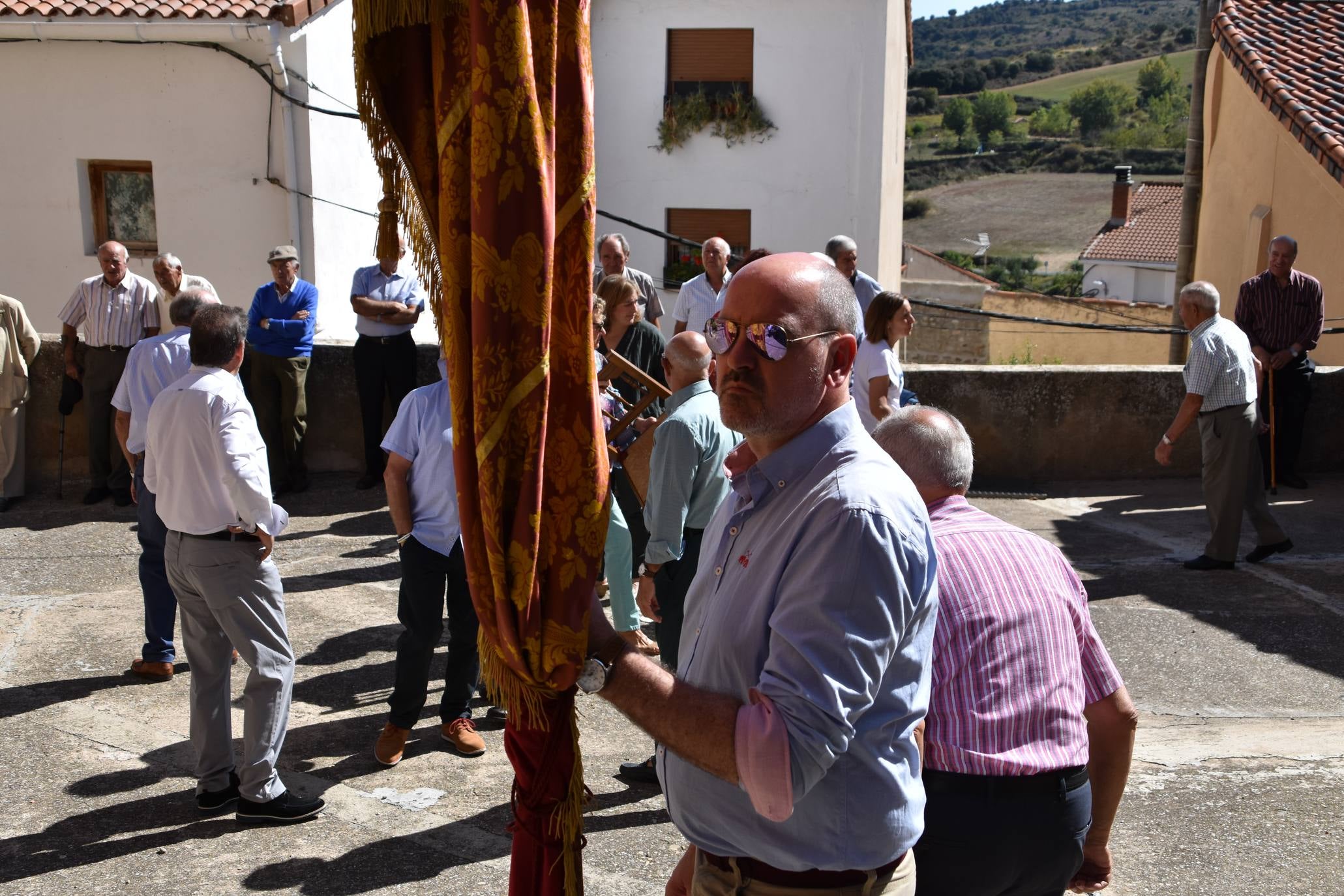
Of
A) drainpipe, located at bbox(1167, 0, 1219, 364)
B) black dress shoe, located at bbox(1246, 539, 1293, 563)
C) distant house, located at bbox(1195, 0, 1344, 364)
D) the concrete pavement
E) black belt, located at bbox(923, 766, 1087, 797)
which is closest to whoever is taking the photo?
black belt, located at bbox(923, 766, 1087, 797)

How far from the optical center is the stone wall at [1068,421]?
1055 cm

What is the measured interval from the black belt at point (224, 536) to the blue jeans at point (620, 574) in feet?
5.52

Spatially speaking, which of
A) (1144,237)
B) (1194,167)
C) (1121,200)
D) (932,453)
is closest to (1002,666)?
(932,453)

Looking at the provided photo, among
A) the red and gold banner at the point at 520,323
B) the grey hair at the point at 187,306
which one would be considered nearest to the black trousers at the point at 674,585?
the grey hair at the point at 187,306

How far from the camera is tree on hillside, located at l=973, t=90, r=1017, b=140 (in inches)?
4732

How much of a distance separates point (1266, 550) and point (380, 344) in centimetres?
668

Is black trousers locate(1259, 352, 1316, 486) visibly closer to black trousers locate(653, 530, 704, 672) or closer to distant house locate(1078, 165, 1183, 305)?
black trousers locate(653, 530, 704, 672)

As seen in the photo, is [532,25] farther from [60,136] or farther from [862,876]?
[60,136]

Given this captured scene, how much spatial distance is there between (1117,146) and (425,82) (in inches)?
4610

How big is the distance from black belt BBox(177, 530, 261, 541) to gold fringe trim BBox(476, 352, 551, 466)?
2.84 m

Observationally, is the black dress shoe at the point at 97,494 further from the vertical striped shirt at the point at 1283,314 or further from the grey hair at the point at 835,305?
the vertical striped shirt at the point at 1283,314

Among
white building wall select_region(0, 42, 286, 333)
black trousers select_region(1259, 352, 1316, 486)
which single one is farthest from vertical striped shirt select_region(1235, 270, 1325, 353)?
white building wall select_region(0, 42, 286, 333)

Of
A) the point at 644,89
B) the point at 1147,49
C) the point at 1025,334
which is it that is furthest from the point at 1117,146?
the point at 644,89

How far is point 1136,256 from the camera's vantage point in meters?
55.6
